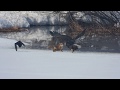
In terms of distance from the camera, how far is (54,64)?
3.01 m

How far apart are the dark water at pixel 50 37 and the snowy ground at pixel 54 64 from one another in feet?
0.20

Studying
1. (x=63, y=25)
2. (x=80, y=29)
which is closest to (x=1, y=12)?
(x=63, y=25)

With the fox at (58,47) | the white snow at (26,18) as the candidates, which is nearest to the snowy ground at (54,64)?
the fox at (58,47)

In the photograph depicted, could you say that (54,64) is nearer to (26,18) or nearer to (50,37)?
(50,37)

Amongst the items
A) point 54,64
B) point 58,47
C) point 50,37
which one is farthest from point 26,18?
point 54,64

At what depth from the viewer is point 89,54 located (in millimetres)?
3051

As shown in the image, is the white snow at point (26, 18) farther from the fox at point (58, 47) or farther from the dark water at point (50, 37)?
the fox at point (58, 47)

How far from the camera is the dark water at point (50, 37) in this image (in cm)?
304

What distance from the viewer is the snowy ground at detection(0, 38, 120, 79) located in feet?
9.75

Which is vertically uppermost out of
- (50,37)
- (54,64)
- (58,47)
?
(50,37)

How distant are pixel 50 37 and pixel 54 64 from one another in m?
0.34

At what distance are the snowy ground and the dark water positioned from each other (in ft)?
0.20
